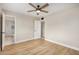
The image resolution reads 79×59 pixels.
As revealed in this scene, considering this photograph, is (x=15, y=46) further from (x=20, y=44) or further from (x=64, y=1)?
(x=64, y=1)

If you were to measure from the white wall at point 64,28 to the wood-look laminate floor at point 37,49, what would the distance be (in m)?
0.16

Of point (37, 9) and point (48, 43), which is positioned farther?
point (48, 43)

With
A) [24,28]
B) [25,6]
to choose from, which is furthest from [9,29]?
[25,6]

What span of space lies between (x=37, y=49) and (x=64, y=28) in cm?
84

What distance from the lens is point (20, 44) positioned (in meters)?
1.77

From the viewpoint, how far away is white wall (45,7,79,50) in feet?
5.93

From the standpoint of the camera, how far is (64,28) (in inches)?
76.2

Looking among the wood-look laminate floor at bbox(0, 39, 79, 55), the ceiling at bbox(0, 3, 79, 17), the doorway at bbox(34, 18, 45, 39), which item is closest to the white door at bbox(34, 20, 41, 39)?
the doorway at bbox(34, 18, 45, 39)

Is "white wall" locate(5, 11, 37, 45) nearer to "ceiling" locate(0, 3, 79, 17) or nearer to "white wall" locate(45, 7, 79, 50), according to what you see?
"ceiling" locate(0, 3, 79, 17)

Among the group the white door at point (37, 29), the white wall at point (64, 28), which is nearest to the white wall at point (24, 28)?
the white door at point (37, 29)

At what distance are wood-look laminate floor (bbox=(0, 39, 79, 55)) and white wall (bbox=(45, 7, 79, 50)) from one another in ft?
0.52

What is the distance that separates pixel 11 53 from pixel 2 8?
3.00 ft

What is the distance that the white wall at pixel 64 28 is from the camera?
1808mm
